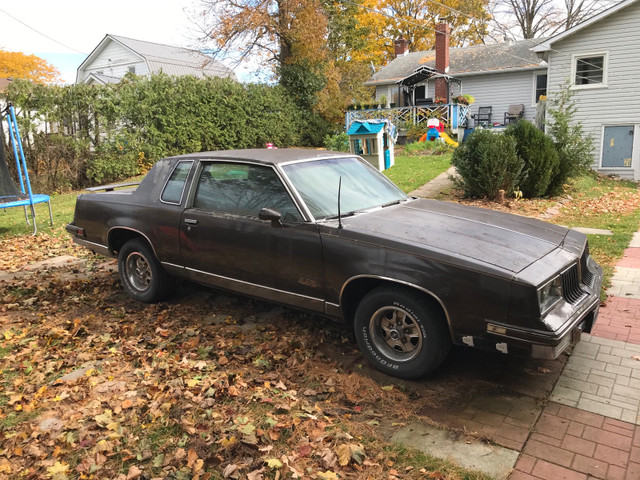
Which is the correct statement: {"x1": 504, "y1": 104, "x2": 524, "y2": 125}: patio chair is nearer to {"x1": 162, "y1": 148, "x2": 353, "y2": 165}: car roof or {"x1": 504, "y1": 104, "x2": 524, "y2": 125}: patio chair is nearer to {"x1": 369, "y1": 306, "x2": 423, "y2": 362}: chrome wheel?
{"x1": 162, "y1": 148, "x2": 353, "y2": 165}: car roof

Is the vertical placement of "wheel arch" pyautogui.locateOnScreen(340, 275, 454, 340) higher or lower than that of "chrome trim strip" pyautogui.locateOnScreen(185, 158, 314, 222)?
lower

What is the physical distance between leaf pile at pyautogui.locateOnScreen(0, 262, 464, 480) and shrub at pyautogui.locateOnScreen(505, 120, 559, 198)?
28.4ft

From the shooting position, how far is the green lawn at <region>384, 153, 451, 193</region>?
1352 cm

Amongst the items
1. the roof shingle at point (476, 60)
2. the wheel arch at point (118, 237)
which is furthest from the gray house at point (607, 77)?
the wheel arch at point (118, 237)

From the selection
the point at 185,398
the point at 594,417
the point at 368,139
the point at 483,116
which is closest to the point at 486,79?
the point at 483,116

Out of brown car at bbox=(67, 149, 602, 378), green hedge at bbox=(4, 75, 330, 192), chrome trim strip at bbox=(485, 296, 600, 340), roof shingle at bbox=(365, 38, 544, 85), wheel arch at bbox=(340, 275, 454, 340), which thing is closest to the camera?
chrome trim strip at bbox=(485, 296, 600, 340)

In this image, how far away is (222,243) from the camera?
4715 mm

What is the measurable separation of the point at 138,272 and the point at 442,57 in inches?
1058

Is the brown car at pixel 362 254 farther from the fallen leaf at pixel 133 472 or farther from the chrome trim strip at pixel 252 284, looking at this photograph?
the fallen leaf at pixel 133 472

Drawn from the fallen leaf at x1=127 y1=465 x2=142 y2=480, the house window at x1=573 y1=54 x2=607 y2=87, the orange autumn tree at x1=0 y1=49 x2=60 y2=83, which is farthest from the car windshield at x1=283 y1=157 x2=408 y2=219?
the orange autumn tree at x1=0 y1=49 x2=60 y2=83

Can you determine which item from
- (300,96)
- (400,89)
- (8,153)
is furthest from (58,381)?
(400,89)

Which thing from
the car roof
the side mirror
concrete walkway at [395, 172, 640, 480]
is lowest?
concrete walkway at [395, 172, 640, 480]

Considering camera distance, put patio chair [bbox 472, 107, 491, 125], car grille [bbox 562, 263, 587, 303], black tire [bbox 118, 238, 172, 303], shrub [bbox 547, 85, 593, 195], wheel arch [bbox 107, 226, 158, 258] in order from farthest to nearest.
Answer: patio chair [bbox 472, 107, 491, 125] → shrub [bbox 547, 85, 593, 195] → wheel arch [bbox 107, 226, 158, 258] → black tire [bbox 118, 238, 172, 303] → car grille [bbox 562, 263, 587, 303]

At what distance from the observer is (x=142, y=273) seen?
5.75 meters
